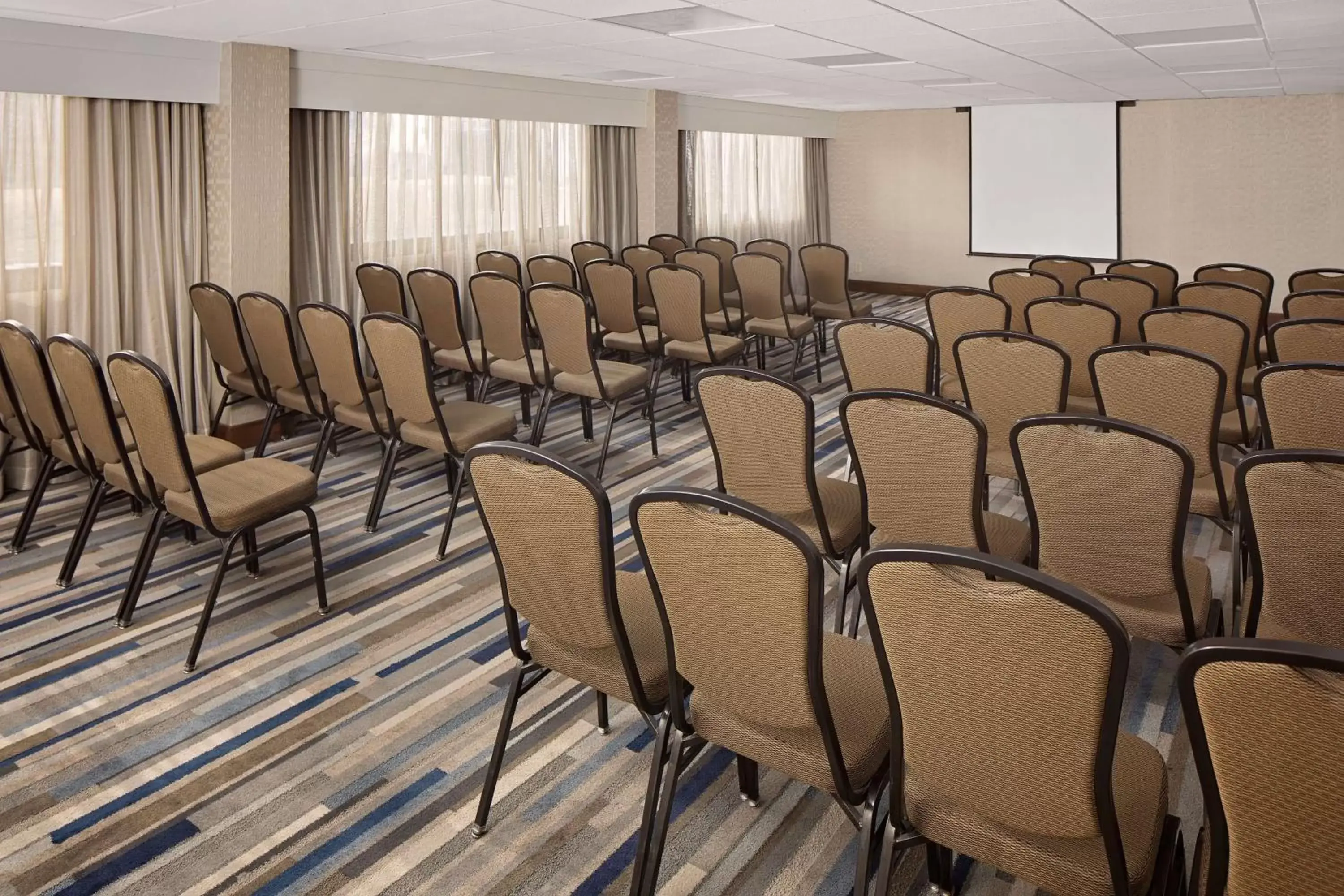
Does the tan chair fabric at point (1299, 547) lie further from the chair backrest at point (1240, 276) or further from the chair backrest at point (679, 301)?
the chair backrest at point (1240, 276)

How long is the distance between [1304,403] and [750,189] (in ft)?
32.5

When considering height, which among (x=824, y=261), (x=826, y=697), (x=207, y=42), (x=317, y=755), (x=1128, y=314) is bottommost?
(x=317, y=755)

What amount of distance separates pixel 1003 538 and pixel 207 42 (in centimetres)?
539

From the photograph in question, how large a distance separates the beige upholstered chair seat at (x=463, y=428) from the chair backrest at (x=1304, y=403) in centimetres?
334

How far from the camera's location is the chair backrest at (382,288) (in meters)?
6.52

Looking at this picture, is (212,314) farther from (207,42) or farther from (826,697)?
(826,697)

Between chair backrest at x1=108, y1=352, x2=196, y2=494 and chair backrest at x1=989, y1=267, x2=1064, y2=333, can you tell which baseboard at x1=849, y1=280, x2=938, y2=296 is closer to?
chair backrest at x1=989, y1=267, x2=1064, y2=333

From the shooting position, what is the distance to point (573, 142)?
9.56 meters

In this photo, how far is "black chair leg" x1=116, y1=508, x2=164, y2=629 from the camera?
394 cm

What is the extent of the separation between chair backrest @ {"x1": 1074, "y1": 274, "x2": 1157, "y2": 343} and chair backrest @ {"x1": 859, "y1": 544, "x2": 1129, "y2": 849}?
17.6ft

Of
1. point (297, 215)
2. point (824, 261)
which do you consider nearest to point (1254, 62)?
point (824, 261)

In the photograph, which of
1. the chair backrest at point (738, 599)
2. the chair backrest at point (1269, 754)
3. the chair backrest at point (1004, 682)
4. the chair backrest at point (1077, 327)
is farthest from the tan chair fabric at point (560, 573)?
the chair backrest at point (1077, 327)

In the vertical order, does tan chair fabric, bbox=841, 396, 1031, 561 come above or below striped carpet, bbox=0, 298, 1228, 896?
above

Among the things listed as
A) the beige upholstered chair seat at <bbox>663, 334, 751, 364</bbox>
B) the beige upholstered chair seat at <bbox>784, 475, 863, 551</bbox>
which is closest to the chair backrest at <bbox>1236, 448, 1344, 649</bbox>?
the beige upholstered chair seat at <bbox>784, 475, 863, 551</bbox>
